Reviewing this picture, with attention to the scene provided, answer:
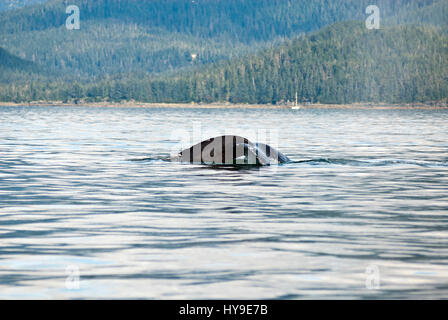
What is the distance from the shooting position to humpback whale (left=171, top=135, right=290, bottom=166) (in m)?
31.0

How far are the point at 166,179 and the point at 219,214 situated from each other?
8425 mm

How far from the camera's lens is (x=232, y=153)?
3141 cm

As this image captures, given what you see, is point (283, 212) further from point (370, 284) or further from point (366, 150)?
point (366, 150)

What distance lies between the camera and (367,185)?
26.0m

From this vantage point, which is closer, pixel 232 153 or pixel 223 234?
pixel 223 234

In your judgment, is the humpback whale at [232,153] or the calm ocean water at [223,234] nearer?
the calm ocean water at [223,234]

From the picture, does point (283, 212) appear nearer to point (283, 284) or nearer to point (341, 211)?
point (341, 211)

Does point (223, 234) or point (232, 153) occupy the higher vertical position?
→ point (232, 153)

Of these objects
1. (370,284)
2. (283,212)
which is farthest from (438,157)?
(370,284)

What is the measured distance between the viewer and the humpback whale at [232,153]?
30984 millimetres

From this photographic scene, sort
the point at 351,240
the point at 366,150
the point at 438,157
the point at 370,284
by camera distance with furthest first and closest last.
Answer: the point at 366,150, the point at 438,157, the point at 351,240, the point at 370,284

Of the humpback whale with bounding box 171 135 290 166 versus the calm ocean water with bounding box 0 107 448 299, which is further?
the humpback whale with bounding box 171 135 290 166

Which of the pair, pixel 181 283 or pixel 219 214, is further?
pixel 219 214

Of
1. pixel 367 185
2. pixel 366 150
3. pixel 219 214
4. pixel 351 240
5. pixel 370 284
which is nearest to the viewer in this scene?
pixel 370 284
